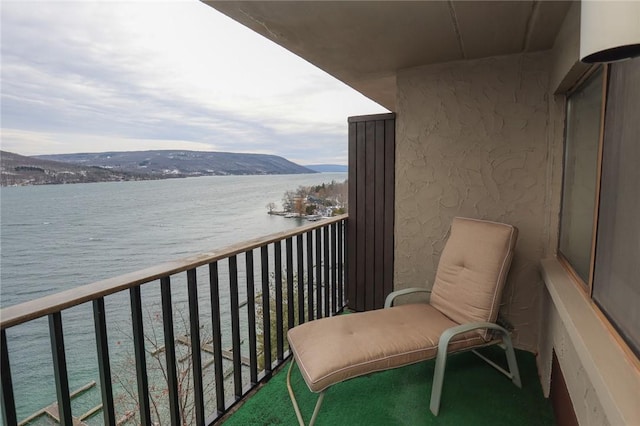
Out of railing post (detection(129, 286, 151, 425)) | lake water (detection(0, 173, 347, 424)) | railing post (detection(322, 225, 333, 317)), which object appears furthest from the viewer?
lake water (detection(0, 173, 347, 424))

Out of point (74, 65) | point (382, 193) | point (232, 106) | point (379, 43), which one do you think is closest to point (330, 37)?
point (379, 43)

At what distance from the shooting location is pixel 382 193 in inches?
129

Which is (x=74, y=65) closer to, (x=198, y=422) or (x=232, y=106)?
(x=232, y=106)

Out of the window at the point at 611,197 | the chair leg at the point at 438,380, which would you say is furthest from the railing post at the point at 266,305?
the window at the point at 611,197

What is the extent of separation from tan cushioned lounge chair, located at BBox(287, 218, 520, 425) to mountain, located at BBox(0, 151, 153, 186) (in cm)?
424

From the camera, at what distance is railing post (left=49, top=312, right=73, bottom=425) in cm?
122

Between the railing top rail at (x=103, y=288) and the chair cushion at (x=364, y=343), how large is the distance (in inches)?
27.0

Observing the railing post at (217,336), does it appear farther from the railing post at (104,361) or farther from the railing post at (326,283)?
the railing post at (326,283)

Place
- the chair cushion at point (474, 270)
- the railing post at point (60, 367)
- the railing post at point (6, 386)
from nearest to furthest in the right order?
the railing post at point (6, 386) < the railing post at point (60, 367) < the chair cushion at point (474, 270)

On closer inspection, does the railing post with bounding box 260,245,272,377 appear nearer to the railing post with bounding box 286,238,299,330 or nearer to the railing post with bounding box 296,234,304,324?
the railing post with bounding box 286,238,299,330

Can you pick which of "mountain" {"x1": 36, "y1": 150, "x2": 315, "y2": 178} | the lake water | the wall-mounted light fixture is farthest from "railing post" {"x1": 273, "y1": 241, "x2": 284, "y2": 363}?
"mountain" {"x1": 36, "y1": 150, "x2": 315, "y2": 178}

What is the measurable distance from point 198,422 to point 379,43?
8.77ft

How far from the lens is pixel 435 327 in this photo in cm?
220

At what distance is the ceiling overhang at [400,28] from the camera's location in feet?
5.98
